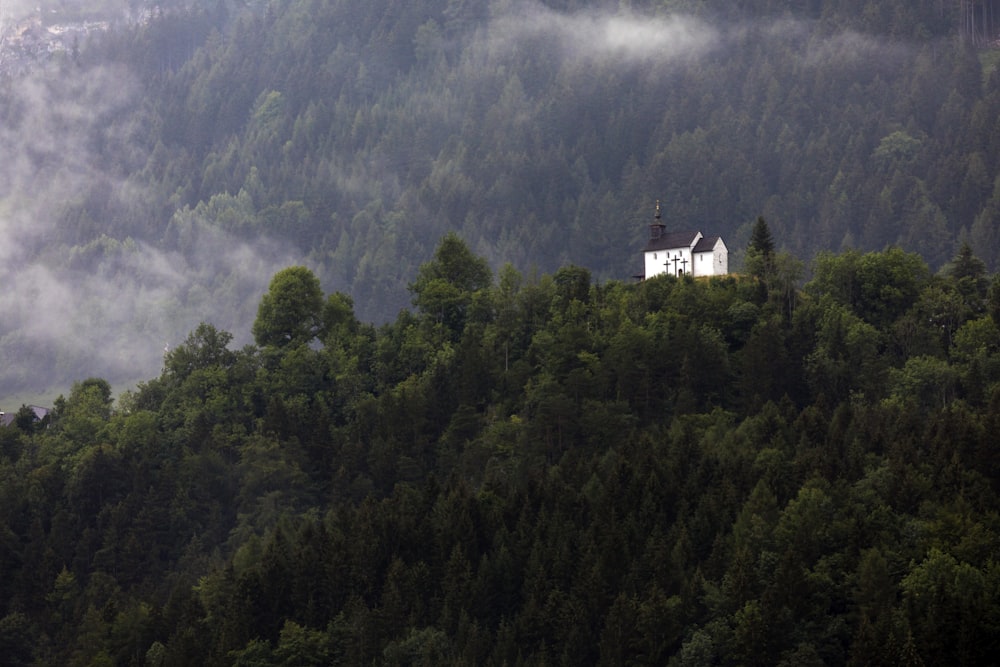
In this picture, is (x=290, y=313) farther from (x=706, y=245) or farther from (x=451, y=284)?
(x=706, y=245)

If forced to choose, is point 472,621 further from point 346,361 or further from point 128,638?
point 346,361

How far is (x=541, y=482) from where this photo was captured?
110m

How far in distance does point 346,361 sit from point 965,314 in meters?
47.1

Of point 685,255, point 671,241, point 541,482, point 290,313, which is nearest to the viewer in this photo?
point 541,482

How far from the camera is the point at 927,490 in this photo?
96.6m

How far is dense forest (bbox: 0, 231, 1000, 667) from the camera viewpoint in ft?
303

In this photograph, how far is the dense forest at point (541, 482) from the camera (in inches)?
3634

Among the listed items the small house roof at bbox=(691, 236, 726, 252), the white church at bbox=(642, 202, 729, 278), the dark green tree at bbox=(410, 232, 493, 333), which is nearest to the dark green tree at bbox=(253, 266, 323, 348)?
the dark green tree at bbox=(410, 232, 493, 333)

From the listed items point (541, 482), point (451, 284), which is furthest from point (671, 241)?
Answer: point (541, 482)

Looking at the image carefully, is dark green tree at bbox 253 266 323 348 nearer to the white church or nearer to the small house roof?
the white church

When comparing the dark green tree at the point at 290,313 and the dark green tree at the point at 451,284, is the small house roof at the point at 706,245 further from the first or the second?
the dark green tree at the point at 290,313

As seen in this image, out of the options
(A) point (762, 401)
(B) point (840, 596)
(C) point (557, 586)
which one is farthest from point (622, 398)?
(B) point (840, 596)

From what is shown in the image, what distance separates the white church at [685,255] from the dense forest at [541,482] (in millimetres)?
3531

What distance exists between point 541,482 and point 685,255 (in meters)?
31.9
